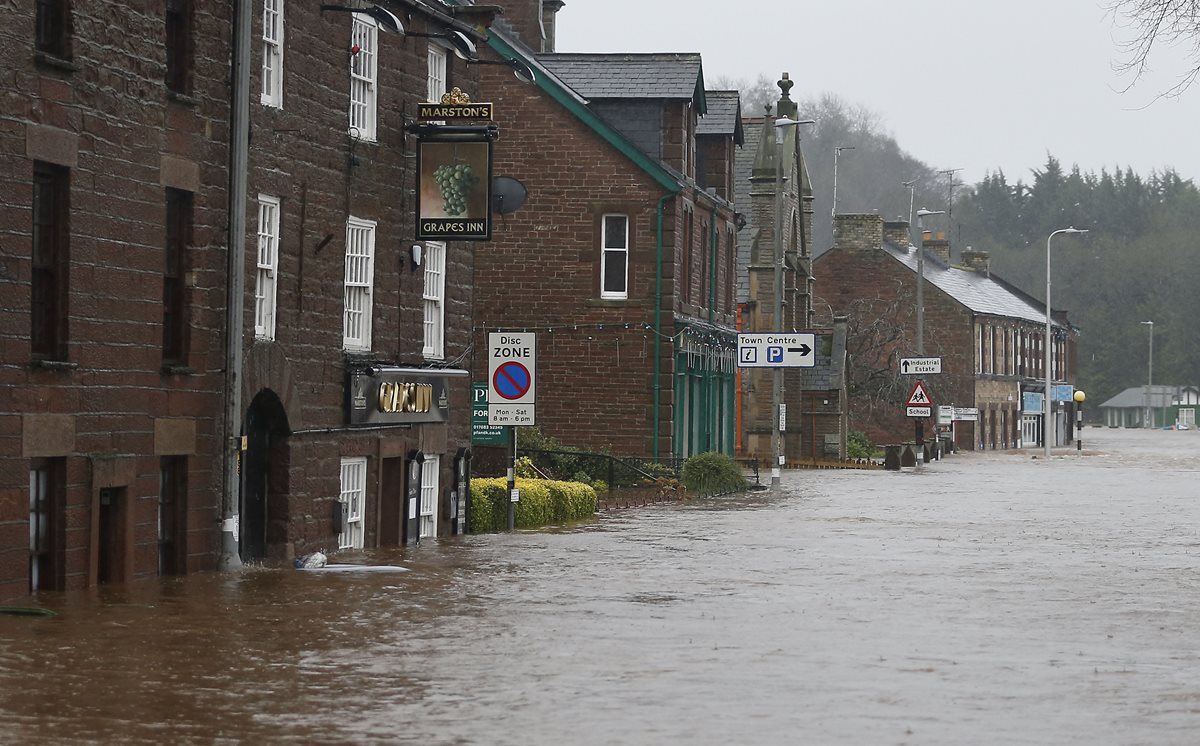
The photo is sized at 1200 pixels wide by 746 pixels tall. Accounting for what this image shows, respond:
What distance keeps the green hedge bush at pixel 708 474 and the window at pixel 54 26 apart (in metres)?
24.8

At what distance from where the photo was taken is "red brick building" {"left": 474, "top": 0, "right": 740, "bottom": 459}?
43.2 m

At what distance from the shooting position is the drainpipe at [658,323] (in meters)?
43.6

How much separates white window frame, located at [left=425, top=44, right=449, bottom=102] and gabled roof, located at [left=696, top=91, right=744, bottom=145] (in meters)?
21.9

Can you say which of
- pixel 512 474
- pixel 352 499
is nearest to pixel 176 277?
pixel 352 499

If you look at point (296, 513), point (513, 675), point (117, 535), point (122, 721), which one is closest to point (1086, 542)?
point (296, 513)

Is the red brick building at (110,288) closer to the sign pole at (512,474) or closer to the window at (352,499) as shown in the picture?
the window at (352,499)

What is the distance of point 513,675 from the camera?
13688 millimetres

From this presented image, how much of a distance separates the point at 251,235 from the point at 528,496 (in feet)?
33.4

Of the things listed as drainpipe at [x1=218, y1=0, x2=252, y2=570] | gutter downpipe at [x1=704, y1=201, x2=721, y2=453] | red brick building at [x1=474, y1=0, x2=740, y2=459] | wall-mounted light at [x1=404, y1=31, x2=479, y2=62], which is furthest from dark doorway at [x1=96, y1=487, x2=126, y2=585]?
gutter downpipe at [x1=704, y1=201, x2=721, y2=453]

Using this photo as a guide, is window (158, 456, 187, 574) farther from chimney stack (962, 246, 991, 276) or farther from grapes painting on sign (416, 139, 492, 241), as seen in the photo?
chimney stack (962, 246, 991, 276)

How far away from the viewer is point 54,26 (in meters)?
19.0

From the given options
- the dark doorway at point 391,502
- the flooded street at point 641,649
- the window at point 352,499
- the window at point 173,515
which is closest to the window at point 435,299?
the dark doorway at point 391,502

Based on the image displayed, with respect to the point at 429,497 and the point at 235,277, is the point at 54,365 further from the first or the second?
the point at 429,497

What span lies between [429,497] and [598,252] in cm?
1512
